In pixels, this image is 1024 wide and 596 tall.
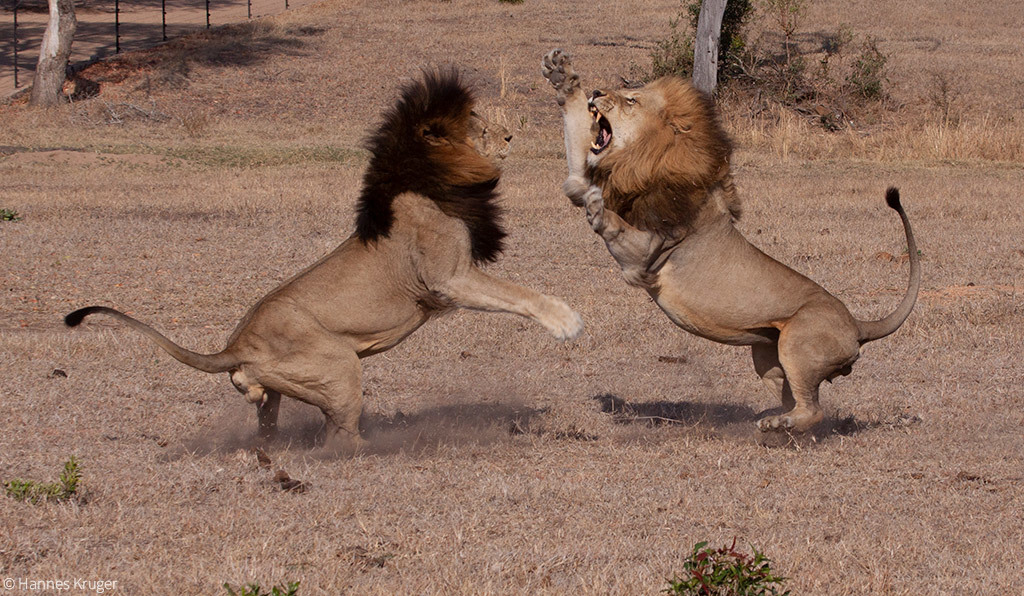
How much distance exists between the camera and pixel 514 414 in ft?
21.2

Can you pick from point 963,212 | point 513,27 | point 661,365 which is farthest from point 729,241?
point 513,27

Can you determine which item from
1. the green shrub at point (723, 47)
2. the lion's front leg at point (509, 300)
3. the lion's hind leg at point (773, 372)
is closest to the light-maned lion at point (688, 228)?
the lion's hind leg at point (773, 372)

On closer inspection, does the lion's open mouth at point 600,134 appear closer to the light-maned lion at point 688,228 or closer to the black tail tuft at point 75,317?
the light-maned lion at point 688,228

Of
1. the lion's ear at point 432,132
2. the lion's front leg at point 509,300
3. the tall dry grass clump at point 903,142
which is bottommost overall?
the tall dry grass clump at point 903,142

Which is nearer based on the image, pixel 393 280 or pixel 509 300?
pixel 509 300

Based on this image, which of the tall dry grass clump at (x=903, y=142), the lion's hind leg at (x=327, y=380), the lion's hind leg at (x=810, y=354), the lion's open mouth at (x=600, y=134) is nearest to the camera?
the lion's hind leg at (x=327, y=380)

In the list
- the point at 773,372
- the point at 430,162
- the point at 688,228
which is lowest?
the point at 773,372

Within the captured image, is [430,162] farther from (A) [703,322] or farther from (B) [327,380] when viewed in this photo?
(A) [703,322]

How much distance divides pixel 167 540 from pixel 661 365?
416cm

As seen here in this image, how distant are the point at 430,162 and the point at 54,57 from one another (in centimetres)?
2130

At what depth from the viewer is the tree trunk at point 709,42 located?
22.4 meters

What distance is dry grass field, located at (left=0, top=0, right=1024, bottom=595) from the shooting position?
13.4ft

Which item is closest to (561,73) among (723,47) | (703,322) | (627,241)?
(627,241)

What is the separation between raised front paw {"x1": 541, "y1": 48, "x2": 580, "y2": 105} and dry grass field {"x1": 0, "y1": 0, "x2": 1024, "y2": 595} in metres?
1.84
